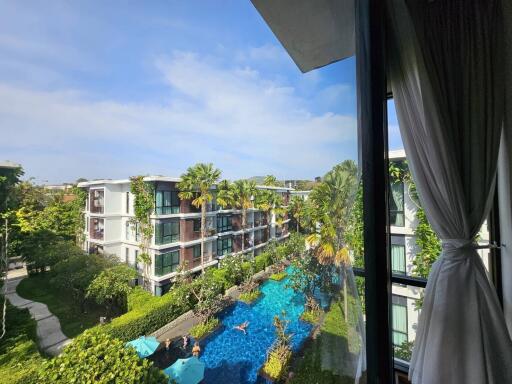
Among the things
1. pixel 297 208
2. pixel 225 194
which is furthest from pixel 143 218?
pixel 297 208

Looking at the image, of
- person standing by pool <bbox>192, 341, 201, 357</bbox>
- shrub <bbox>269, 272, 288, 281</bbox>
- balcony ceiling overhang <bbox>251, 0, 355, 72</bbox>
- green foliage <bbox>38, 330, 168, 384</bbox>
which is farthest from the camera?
shrub <bbox>269, 272, 288, 281</bbox>

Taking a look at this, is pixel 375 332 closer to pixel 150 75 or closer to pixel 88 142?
pixel 88 142

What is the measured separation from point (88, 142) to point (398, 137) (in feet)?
4.84

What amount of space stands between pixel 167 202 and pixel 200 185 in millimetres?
208

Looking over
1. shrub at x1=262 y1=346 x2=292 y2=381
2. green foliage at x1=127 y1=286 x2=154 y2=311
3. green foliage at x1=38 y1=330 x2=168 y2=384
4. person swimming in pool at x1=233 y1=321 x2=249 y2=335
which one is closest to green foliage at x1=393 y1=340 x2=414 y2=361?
shrub at x1=262 y1=346 x2=292 y2=381

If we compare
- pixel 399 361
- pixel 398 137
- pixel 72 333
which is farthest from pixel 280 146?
pixel 399 361

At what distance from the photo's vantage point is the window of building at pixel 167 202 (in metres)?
1.12

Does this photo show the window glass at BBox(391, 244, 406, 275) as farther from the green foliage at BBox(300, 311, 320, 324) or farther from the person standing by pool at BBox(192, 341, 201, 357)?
the person standing by pool at BBox(192, 341, 201, 357)

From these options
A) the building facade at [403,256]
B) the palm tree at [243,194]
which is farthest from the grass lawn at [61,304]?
the building facade at [403,256]

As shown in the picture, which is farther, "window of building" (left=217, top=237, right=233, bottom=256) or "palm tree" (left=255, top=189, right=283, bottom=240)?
"palm tree" (left=255, top=189, right=283, bottom=240)

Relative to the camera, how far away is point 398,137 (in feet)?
4.09

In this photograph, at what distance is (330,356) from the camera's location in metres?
1.18

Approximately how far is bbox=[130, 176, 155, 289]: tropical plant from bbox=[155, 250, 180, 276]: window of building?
5cm

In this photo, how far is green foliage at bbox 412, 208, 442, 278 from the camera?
1.55 meters
